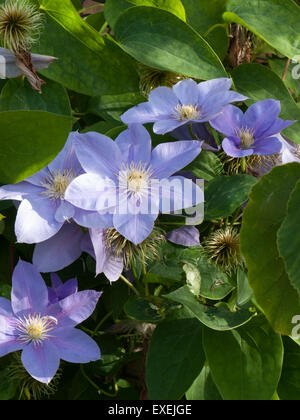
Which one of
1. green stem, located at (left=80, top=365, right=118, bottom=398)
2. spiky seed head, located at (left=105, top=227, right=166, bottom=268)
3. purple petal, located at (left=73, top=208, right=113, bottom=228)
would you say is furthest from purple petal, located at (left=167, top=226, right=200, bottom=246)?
green stem, located at (left=80, top=365, right=118, bottom=398)

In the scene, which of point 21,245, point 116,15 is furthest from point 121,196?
point 116,15

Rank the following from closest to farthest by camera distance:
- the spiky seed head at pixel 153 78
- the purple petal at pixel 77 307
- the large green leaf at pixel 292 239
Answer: the large green leaf at pixel 292 239 < the purple petal at pixel 77 307 < the spiky seed head at pixel 153 78

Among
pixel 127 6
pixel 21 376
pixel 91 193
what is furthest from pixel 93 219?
pixel 127 6

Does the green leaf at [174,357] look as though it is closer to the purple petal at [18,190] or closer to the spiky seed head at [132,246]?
the spiky seed head at [132,246]

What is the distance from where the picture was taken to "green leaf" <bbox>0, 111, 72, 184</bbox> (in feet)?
1.80

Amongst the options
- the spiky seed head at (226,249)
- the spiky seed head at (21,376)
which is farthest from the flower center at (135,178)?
the spiky seed head at (21,376)

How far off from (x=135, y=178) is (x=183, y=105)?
0.13m

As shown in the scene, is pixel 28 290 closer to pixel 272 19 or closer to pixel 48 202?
pixel 48 202

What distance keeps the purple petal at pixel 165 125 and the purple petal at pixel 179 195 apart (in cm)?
6

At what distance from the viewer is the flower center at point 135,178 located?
1.86 ft

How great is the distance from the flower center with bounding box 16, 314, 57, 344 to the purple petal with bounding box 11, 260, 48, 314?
10 millimetres

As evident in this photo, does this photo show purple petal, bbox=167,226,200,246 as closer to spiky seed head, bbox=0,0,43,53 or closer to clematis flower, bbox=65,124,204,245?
clematis flower, bbox=65,124,204,245
